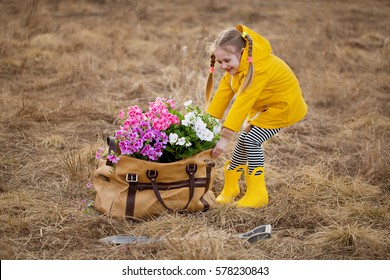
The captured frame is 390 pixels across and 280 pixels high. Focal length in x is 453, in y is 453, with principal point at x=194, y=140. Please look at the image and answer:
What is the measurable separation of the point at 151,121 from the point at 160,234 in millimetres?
720

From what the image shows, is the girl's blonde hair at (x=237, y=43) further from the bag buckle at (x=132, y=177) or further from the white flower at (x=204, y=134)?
the bag buckle at (x=132, y=177)

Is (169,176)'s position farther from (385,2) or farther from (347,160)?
(385,2)

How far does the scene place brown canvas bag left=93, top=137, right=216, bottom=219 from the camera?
286 centimetres

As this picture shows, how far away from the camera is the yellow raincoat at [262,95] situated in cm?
301

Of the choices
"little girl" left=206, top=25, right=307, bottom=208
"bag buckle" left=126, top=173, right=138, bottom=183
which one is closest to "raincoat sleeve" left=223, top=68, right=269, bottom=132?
"little girl" left=206, top=25, right=307, bottom=208

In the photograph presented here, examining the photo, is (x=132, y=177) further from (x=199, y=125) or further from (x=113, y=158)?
(x=199, y=125)

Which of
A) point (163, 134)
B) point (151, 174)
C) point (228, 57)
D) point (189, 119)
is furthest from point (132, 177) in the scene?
point (228, 57)

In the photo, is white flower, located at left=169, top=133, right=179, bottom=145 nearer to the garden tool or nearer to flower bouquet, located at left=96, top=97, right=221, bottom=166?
flower bouquet, located at left=96, top=97, right=221, bottom=166

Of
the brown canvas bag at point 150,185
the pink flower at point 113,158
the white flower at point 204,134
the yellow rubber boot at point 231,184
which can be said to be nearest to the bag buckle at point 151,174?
the brown canvas bag at point 150,185

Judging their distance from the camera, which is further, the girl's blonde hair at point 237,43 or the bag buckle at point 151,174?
the girl's blonde hair at point 237,43

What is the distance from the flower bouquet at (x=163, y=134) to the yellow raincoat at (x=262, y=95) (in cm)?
18

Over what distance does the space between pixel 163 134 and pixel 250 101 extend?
0.63 m

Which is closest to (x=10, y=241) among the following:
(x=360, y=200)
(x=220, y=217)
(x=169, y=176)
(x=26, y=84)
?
(x=169, y=176)

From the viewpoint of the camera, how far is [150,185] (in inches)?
114
